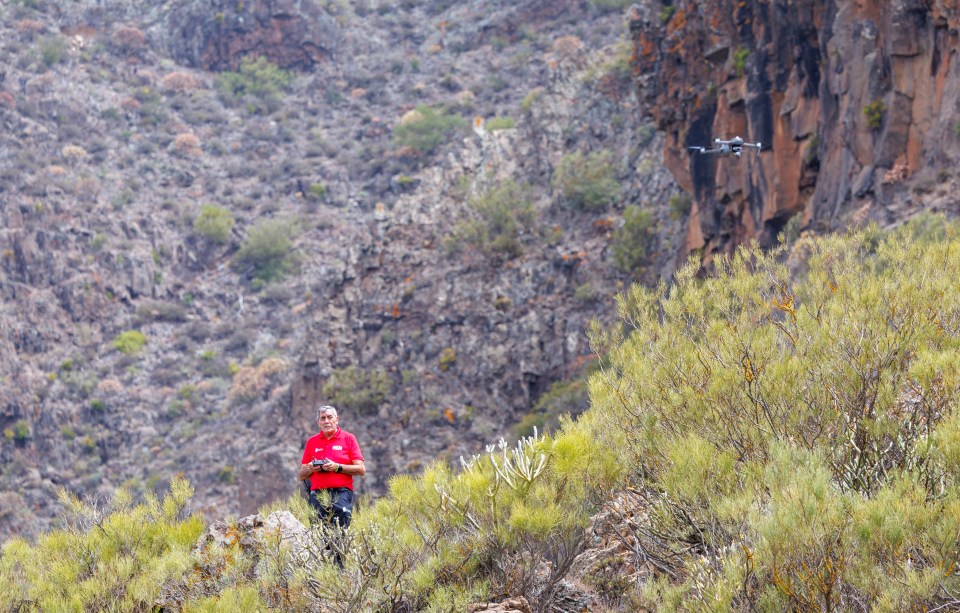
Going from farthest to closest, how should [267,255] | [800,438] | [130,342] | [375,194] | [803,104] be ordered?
1. [375,194]
2. [267,255]
3. [130,342]
4. [803,104]
5. [800,438]

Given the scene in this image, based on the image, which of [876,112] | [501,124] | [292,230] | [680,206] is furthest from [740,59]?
[292,230]

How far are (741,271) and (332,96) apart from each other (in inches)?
1833

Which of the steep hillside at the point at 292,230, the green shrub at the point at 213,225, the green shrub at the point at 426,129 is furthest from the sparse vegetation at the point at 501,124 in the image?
the green shrub at the point at 213,225

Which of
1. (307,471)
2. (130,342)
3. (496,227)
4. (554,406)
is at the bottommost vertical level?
(130,342)

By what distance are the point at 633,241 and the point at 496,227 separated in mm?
4793

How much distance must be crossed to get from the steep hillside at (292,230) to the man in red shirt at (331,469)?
1727cm

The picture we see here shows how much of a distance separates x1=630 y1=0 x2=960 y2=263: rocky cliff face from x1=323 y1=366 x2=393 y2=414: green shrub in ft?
32.9

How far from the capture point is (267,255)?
142ft

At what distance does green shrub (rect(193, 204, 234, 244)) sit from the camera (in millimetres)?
44125

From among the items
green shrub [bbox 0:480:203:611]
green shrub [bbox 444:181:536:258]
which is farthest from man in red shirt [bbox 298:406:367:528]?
green shrub [bbox 444:181:536:258]

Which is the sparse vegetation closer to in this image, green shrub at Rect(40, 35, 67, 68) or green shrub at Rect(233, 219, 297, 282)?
green shrub at Rect(233, 219, 297, 282)

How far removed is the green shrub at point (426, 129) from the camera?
45156 millimetres

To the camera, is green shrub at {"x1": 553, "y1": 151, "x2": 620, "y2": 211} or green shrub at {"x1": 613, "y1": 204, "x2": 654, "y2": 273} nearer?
green shrub at {"x1": 613, "y1": 204, "x2": 654, "y2": 273}

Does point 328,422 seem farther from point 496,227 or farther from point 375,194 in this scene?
point 375,194
